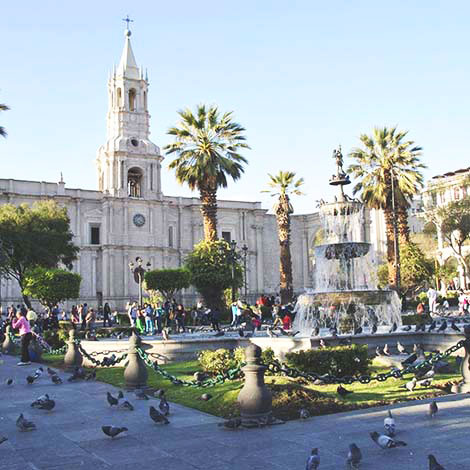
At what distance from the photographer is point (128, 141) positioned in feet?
167

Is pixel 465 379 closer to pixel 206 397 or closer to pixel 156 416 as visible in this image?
pixel 206 397

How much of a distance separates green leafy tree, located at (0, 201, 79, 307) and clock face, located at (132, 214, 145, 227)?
1600 centimetres

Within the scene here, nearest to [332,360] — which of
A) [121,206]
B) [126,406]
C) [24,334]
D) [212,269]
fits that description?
[126,406]

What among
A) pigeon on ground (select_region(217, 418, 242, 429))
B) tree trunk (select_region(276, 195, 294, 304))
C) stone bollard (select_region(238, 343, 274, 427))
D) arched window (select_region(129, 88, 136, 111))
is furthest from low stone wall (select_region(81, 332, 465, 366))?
arched window (select_region(129, 88, 136, 111))

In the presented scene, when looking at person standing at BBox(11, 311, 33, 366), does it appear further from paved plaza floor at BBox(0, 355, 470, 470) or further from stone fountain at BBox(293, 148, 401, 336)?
stone fountain at BBox(293, 148, 401, 336)

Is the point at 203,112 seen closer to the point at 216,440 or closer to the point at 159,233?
the point at 159,233

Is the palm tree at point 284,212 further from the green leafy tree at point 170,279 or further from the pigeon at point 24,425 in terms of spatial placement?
Answer: the pigeon at point 24,425

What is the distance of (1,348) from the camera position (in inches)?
802

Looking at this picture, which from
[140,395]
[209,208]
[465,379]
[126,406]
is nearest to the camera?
[126,406]

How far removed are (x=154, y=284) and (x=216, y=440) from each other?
28306 mm

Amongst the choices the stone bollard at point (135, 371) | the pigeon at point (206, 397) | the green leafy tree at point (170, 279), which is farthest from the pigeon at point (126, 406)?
the green leafy tree at point (170, 279)

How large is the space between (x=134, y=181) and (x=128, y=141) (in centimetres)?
408

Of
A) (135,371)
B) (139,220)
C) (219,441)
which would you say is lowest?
(219,441)

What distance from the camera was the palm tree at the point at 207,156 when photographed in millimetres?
30359
